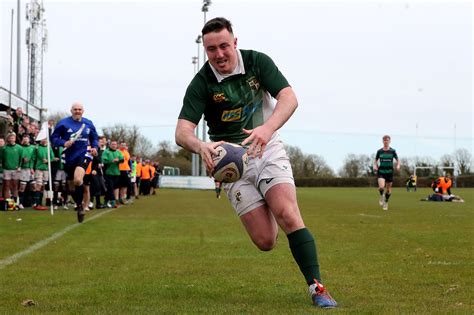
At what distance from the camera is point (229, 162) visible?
5602mm

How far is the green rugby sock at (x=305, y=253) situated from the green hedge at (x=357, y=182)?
7990 centimetres

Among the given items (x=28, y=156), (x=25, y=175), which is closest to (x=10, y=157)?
(x=28, y=156)

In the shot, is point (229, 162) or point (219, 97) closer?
point (229, 162)

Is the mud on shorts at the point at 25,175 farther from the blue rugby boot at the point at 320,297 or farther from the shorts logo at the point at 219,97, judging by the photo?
the blue rugby boot at the point at 320,297

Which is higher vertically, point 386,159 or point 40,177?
point 386,159

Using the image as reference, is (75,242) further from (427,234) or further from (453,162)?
(453,162)

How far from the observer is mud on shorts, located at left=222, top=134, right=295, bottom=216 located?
600cm

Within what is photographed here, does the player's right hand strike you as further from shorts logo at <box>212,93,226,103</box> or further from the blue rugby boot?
the blue rugby boot

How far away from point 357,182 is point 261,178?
84620 millimetres

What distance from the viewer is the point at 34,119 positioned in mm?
29766

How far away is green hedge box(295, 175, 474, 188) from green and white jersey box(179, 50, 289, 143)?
79972 mm

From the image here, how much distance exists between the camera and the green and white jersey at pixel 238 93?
592cm

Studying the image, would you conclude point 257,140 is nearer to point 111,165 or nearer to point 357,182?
point 111,165

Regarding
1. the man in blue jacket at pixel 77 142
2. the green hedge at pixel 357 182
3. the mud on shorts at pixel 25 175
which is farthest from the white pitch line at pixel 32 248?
the green hedge at pixel 357 182
